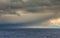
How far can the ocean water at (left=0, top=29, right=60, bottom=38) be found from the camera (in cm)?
146

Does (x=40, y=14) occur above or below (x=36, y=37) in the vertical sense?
above

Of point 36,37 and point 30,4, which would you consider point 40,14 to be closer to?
point 30,4

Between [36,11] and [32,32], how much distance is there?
0.96 feet

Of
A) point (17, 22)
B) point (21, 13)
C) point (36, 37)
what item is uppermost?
point (21, 13)

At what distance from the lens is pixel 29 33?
1.49 metres

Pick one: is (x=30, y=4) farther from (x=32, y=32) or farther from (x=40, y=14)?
(x=32, y=32)

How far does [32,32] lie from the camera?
147cm

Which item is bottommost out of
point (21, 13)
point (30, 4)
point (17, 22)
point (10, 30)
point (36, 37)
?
point (36, 37)

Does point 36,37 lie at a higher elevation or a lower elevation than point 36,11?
lower

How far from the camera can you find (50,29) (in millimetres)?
1438

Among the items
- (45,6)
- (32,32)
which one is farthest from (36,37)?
(45,6)

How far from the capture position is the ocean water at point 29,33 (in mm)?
1461

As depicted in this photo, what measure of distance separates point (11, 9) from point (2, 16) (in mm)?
158

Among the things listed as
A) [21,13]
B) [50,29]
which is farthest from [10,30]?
[50,29]
